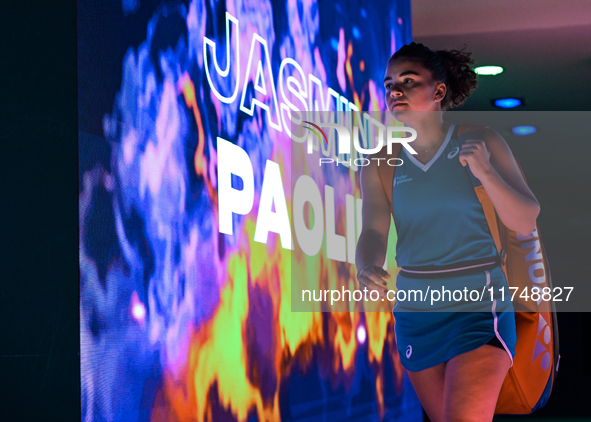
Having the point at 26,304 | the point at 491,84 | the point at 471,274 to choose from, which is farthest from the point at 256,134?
the point at 491,84

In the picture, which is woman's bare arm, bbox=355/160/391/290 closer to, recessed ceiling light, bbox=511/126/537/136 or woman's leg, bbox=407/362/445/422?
woman's leg, bbox=407/362/445/422

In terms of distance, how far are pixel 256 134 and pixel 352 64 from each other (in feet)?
4.39

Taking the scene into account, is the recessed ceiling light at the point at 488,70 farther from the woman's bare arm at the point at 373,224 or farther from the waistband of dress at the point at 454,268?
the waistband of dress at the point at 454,268

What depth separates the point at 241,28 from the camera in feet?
8.17

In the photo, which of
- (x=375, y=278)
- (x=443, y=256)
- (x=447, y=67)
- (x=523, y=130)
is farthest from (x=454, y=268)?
(x=523, y=130)

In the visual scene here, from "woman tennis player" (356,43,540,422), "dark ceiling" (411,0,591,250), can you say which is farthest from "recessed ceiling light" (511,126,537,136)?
"woman tennis player" (356,43,540,422)

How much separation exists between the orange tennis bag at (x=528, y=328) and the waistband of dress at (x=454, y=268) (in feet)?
0.17

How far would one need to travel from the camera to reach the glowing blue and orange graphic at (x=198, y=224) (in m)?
1.70

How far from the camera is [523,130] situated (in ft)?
23.0

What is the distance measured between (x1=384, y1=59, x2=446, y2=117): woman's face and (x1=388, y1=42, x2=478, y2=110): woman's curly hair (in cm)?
2

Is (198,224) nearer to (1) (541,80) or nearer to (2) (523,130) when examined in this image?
(1) (541,80)

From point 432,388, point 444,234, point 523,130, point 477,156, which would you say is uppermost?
point 523,130

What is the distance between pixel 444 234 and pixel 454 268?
12cm

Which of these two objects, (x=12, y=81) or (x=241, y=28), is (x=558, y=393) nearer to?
(x=241, y=28)
